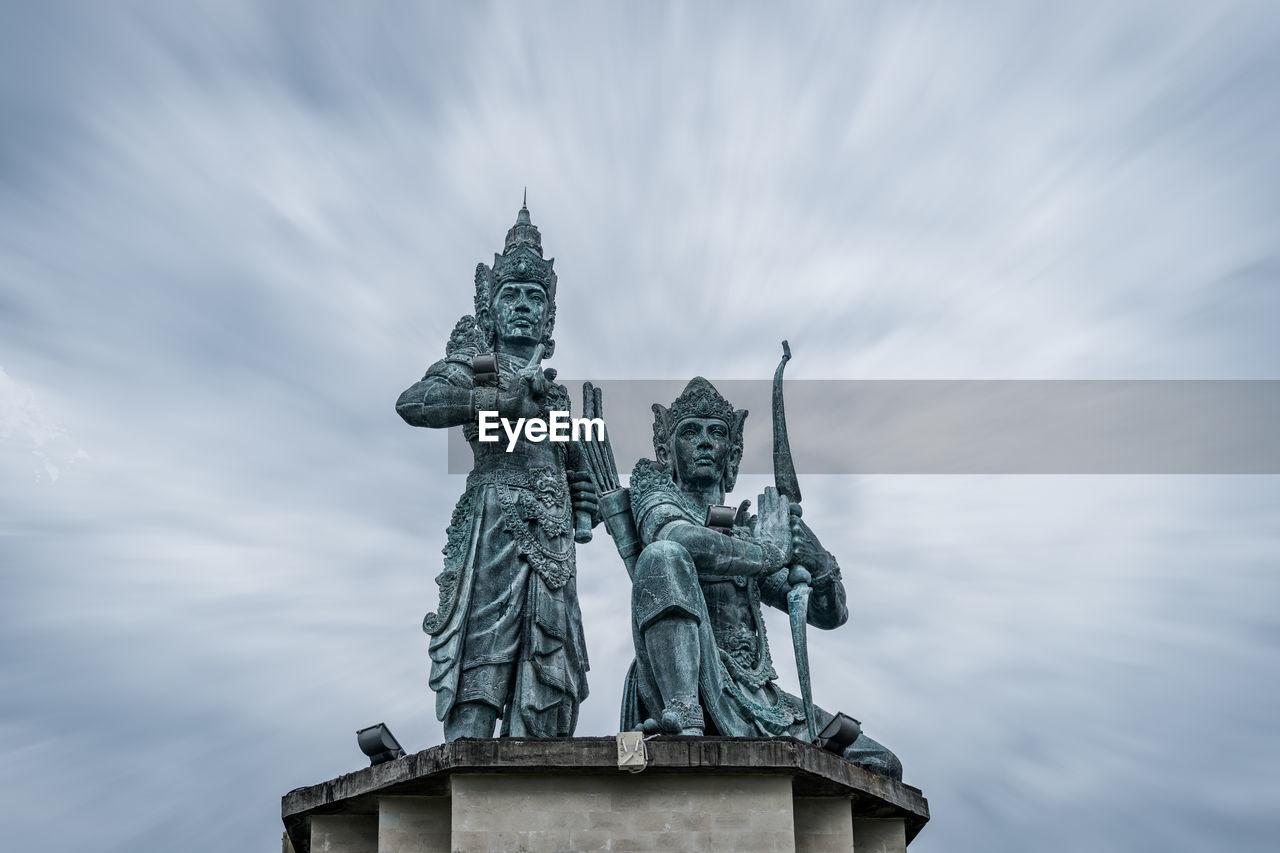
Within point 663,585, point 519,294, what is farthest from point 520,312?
point 663,585

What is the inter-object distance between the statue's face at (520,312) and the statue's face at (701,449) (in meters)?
1.52

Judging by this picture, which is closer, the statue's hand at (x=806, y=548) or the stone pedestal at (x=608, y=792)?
the stone pedestal at (x=608, y=792)

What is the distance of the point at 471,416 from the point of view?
1166 centimetres

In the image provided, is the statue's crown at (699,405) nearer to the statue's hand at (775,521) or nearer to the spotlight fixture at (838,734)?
the statue's hand at (775,521)

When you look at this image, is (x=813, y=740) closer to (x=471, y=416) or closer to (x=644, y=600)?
(x=644, y=600)

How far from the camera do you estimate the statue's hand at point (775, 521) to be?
1148 centimetres

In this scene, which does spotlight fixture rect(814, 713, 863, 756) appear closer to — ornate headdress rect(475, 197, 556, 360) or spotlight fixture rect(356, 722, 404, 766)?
spotlight fixture rect(356, 722, 404, 766)

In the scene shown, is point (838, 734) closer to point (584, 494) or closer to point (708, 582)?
point (708, 582)

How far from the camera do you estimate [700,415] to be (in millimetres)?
11625

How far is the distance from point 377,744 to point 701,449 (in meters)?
3.14

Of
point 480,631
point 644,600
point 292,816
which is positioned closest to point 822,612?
point 644,600

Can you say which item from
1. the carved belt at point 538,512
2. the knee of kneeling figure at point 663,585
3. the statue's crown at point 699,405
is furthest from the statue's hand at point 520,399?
the knee of kneeling figure at point 663,585

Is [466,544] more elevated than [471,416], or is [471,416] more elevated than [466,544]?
[471,416]

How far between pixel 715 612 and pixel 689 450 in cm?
122
